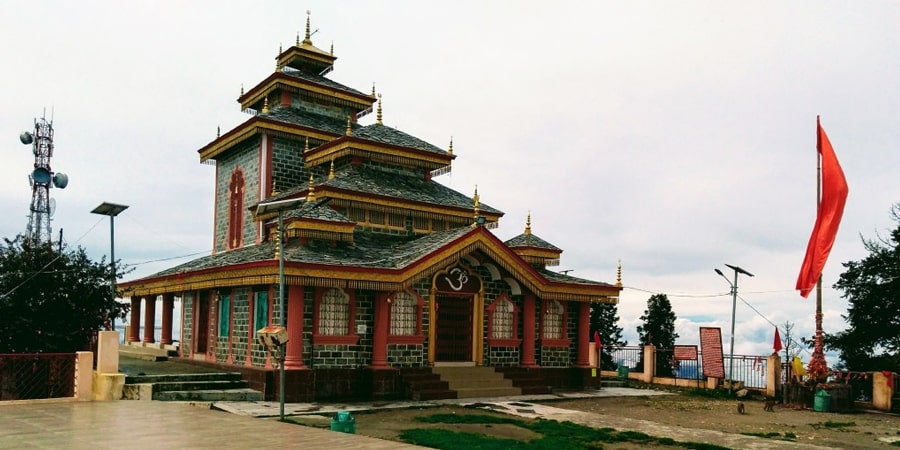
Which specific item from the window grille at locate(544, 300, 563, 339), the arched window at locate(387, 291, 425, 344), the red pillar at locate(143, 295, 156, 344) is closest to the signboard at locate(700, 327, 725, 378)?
the window grille at locate(544, 300, 563, 339)

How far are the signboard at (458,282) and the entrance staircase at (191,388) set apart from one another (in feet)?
20.1

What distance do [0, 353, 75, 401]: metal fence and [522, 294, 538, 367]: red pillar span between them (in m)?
12.7

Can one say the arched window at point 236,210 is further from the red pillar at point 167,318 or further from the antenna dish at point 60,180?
the antenna dish at point 60,180

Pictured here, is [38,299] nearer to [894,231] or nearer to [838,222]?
[838,222]

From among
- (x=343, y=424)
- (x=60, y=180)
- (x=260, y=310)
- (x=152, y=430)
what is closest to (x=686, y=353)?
(x=260, y=310)

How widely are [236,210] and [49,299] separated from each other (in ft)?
28.0

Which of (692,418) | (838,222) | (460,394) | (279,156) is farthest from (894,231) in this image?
(279,156)

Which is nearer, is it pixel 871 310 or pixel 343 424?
pixel 343 424

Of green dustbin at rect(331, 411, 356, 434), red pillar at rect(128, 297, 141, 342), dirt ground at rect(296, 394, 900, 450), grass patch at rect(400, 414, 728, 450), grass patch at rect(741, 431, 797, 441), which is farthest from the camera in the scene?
red pillar at rect(128, 297, 141, 342)

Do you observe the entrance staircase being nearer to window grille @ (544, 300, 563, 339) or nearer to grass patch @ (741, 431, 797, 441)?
window grille @ (544, 300, 563, 339)

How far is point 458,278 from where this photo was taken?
78.9 ft

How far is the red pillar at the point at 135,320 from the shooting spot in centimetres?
3319

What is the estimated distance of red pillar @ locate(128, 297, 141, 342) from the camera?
109 ft

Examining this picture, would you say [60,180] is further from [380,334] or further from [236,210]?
[380,334]
